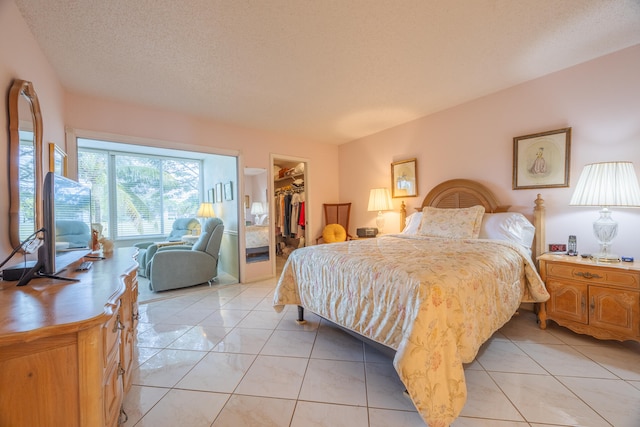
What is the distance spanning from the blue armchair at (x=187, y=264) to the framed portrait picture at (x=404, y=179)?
2.77 metres

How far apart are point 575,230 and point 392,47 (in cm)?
241

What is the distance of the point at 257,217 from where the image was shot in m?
4.53

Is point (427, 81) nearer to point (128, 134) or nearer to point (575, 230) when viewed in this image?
point (575, 230)

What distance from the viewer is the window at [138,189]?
16.0ft

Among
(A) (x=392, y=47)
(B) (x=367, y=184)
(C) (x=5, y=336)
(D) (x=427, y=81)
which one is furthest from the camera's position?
(B) (x=367, y=184)

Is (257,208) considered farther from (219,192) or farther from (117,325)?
(117,325)

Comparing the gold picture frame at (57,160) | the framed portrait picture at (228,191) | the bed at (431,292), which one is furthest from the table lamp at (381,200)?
the gold picture frame at (57,160)

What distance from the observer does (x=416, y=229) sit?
3102mm

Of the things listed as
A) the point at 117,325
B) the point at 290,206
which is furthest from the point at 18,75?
the point at 290,206

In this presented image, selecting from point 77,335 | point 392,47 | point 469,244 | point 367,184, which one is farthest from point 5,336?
point 367,184

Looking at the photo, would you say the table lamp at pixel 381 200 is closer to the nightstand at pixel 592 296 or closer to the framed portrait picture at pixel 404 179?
the framed portrait picture at pixel 404 179

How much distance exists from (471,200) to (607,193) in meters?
1.13

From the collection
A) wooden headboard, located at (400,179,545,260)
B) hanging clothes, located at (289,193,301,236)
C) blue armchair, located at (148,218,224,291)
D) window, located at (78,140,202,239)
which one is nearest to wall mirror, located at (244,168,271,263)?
blue armchair, located at (148,218,224,291)

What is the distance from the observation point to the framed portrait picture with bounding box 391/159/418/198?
3.65 meters
